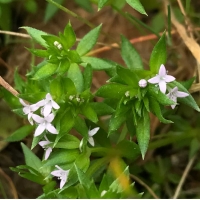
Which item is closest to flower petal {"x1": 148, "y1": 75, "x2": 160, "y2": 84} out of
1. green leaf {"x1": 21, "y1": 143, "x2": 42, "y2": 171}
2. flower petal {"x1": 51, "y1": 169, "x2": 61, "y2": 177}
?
flower petal {"x1": 51, "y1": 169, "x2": 61, "y2": 177}

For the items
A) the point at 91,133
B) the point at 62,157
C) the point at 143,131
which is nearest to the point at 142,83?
the point at 143,131

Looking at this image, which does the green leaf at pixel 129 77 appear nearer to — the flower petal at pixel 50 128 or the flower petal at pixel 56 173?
the flower petal at pixel 50 128

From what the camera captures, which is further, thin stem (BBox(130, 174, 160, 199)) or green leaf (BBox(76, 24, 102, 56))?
thin stem (BBox(130, 174, 160, 199))

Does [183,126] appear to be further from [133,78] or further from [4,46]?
[4,46]

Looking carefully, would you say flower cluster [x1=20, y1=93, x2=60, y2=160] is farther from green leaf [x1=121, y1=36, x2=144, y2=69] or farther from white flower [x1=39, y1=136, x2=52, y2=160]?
green leaf [x1=121, y1=36, x2=144, y2=69]

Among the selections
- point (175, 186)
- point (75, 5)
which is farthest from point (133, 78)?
point (75, 5)
